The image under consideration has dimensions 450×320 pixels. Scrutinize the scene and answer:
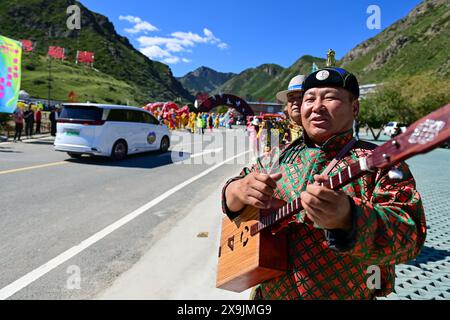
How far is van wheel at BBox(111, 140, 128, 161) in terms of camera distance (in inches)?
441

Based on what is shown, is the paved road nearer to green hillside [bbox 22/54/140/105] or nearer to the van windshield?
the van windshield

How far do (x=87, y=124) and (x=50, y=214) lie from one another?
5.81 m

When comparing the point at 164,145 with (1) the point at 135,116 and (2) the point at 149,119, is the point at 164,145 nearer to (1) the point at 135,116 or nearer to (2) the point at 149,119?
(2) the point at 149,119

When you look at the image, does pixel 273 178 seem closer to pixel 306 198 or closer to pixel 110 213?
pixel 306 198

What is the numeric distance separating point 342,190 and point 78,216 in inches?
197

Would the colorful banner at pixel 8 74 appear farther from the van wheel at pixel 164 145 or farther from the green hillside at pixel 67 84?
the green hillside at pixel 67 84

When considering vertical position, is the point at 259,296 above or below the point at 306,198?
below

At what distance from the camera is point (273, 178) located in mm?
1236

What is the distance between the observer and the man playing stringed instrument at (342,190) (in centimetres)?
107

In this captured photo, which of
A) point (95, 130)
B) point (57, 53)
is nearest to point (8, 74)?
point (95, 130)

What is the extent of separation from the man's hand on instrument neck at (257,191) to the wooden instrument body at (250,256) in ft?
0.33

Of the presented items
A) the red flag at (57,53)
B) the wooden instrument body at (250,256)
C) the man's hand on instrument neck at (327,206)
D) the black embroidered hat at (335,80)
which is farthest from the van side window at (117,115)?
the red flag at (57,53)

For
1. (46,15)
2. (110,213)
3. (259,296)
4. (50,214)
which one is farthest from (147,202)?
(46,15)

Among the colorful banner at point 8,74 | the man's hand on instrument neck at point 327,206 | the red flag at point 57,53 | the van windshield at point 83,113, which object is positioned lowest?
the man's hand on instrument neck at point 327,206
